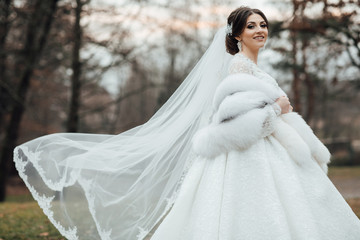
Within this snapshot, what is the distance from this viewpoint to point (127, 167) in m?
4.04

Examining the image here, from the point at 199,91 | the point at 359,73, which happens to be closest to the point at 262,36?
the point at 199,91

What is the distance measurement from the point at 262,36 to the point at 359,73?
46.0 feet

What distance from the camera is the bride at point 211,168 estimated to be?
3102 millimetres

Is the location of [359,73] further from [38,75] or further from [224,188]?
[224,188]

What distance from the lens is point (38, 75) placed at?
16.4 m

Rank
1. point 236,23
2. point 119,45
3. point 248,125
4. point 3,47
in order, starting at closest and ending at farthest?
point 248,125, point 236,23, point 119,45, point 3,47

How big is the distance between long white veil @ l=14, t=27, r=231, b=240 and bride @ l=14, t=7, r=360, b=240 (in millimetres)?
10

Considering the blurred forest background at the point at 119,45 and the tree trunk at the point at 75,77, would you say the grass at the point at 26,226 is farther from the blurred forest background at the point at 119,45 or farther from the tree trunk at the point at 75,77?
the blurred forest background at the point at 119,45

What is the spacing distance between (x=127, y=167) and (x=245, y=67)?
1.55 metres

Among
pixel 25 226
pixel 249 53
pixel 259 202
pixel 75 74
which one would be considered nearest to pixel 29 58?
pixel 75 74

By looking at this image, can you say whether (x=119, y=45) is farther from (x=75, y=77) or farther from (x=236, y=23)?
(x=236, y=23)

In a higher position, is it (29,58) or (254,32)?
(29,58)

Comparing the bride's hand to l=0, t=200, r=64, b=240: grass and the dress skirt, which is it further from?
l=0, t=200, r=64, b=240: grass

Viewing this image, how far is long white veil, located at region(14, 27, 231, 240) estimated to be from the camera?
154 inches
